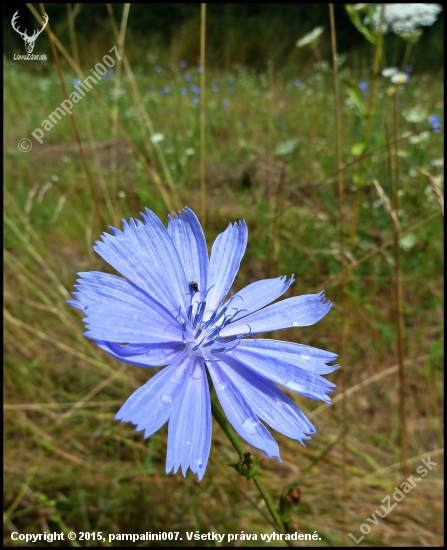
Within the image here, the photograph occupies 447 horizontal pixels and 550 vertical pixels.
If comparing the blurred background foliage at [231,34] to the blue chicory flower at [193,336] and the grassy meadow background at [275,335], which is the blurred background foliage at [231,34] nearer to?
the grassy meadow background at [275,335]

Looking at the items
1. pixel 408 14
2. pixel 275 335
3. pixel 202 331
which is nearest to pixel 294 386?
pixel 202 331

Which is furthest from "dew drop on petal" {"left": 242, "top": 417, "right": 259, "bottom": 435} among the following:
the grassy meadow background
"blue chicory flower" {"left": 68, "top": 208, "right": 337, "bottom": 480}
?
the grassy meadow background

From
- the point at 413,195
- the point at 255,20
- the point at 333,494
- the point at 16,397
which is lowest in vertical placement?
the point at 333,494

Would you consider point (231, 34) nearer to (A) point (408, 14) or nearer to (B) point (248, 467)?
(A) point (408, 14)

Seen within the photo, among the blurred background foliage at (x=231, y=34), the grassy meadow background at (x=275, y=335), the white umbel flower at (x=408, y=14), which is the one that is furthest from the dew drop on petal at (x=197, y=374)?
the blurred background foliage at (x=231, y=34)

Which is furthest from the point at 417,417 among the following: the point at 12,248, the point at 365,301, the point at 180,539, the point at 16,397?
the point at 12,248

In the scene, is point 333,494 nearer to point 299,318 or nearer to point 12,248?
point 299,318

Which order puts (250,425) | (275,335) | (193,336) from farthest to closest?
(275,335)
(193,336)
(250,425)

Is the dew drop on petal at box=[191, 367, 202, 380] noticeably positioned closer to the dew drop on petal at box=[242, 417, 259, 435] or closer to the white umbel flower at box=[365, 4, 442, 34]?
the dew drop on petal at box=[242, 417, 259, 435]
